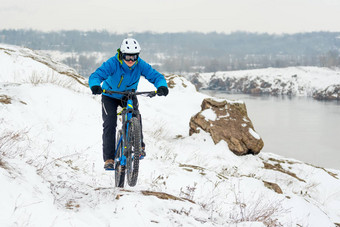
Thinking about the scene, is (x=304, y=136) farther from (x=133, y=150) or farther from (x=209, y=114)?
(x=133, y=150)

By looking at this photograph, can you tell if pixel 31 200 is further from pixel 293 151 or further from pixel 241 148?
pixel 293 151

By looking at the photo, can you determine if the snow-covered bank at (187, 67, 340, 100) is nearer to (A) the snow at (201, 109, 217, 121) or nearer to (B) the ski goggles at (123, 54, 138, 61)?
(A) the snow at (201, 109, 217, 121)

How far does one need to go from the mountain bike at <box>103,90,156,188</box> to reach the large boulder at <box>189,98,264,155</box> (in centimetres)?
768

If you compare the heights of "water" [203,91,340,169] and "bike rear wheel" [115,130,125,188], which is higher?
"bike rear wheel" [115,130,125,188]

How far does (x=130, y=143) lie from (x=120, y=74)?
48.3 inches

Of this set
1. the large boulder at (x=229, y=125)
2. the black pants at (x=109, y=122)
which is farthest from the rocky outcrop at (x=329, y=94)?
the black pants at (x=109, y=122)

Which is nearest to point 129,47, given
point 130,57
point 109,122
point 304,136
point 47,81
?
point 130,57

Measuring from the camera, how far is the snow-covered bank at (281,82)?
11130 cm

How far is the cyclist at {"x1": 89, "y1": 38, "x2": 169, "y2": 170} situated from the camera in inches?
186

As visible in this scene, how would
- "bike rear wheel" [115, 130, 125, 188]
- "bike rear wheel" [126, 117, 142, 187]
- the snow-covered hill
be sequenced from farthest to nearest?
"bike rear wheel" [115, 130, 125, 188] → "bike rear wheel" [126, 117, 142, 187] → the snow-covered hill

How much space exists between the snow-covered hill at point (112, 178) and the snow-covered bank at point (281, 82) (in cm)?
9769

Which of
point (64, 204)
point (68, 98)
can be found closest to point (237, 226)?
point (64, 204)

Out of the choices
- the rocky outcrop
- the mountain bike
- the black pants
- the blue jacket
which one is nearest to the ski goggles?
the blue jacket

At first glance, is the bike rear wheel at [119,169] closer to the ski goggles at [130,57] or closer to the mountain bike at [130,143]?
the mountain bike at [130,143]
